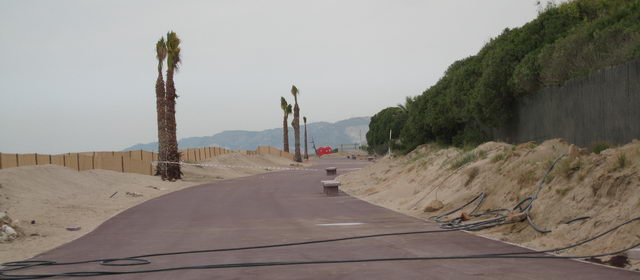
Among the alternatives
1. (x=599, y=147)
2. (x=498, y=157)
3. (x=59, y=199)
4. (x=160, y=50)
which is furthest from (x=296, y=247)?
(x=160, y=50)

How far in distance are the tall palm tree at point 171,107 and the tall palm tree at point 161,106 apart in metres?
0.33

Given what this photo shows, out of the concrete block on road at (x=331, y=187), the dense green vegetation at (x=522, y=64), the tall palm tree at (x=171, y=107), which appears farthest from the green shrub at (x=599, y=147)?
the tall palm tree at (x=171, y=107)

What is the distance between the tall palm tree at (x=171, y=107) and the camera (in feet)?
150

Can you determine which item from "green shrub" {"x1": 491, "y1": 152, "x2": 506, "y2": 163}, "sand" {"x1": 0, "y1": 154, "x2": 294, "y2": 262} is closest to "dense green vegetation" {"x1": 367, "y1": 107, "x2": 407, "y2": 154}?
"sand" {"x1": 0, "y1": 154, "x2": 294, "y2": 262}

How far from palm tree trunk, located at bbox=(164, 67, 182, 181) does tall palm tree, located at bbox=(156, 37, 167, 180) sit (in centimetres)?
36

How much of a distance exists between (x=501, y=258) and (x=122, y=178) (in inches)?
1212

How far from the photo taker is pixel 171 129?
153 ft

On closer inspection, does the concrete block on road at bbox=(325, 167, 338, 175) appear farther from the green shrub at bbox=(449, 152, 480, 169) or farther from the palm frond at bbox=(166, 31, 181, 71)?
the green shrub at bbox=(449, 152, 480, 169)

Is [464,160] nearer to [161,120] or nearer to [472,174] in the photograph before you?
[472,174]

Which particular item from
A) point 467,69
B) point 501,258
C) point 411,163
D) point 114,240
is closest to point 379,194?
point 411,163

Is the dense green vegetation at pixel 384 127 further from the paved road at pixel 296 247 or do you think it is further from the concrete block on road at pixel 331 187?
the paved road at pixel 296 247

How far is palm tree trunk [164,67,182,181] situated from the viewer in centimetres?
4588

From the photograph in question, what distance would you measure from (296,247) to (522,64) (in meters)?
16.5

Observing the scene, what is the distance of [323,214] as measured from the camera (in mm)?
21016
